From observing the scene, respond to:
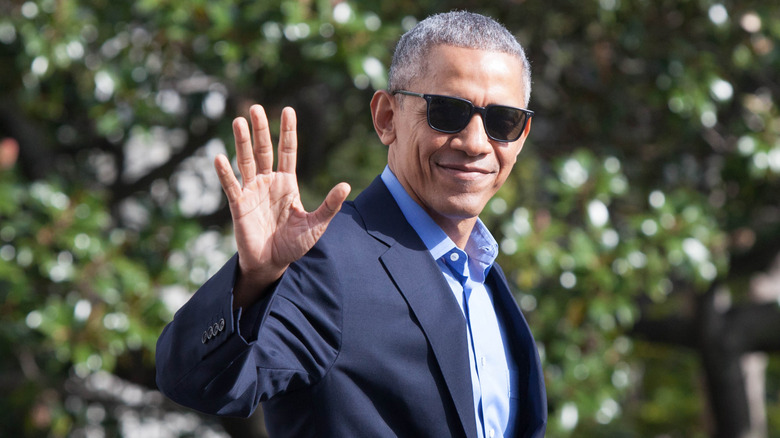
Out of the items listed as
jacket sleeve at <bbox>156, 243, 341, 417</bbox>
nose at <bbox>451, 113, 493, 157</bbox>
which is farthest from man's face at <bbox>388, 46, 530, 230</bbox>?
jacket sleeve at <bbox>156, 243, 341, 417</bbox>

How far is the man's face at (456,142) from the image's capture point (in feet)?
6.00

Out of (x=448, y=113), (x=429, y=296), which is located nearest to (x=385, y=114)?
(x=448, y=113)

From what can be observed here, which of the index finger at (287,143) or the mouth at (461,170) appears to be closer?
the index finger at (287,143)

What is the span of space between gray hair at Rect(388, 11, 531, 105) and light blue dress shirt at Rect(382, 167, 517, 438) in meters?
0.22

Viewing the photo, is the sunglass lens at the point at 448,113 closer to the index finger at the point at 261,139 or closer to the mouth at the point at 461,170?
the mouth at the point at 461,170

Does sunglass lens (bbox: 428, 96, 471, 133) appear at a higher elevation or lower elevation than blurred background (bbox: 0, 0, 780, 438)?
higher

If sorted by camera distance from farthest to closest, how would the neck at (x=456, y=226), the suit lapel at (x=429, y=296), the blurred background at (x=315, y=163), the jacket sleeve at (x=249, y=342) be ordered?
1. the blurred background at (x=315, y=163)
2. the neck at (x=456, y=226)
3. the suit lapel at (x=429, y=296)
4. the jacket sleeve at (x=249, y=342)

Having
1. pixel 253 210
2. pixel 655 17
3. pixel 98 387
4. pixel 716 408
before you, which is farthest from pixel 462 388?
pixel 716 408

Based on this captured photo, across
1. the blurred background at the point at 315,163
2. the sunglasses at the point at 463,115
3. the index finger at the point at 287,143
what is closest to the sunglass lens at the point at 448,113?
the sunglasses at the point at 463,115

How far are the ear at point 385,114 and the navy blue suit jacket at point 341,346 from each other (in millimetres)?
242

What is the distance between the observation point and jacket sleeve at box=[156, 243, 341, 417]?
1.43 metres

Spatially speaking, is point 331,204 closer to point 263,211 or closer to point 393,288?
point 263,211

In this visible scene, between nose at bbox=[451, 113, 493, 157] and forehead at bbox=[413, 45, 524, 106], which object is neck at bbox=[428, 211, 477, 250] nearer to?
nose at bbox=[451, 113, 493, 157]

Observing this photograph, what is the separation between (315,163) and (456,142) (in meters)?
3.18
